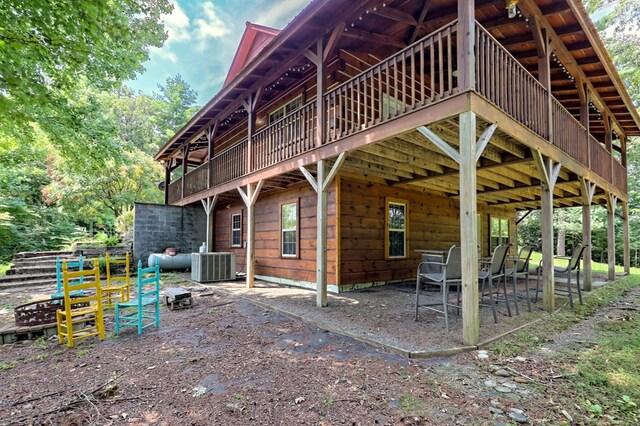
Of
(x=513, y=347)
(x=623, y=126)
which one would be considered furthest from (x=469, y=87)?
(x=623, y=126)

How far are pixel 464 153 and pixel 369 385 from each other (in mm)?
2745

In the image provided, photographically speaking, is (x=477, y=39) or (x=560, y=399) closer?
(x=560, y=399)

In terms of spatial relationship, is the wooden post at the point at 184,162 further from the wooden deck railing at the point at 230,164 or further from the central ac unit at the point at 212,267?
the central ac unit at the point at 212,267

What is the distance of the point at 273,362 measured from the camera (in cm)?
334

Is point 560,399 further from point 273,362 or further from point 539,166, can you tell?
point 539,166

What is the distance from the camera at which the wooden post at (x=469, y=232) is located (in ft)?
A: 11.5

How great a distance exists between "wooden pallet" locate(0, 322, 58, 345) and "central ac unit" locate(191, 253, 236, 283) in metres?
4.62

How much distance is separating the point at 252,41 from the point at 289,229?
8.34 metres

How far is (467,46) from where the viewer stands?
Answer: 11.9ft

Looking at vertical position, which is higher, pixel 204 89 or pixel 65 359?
pixel 204 89

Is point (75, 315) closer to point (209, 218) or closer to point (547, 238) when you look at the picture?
point (209, 218)

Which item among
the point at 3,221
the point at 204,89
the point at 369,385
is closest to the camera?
the point at 369,385

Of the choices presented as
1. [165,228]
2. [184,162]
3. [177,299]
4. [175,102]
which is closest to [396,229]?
[177,299]

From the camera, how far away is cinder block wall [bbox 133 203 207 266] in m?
11.5
